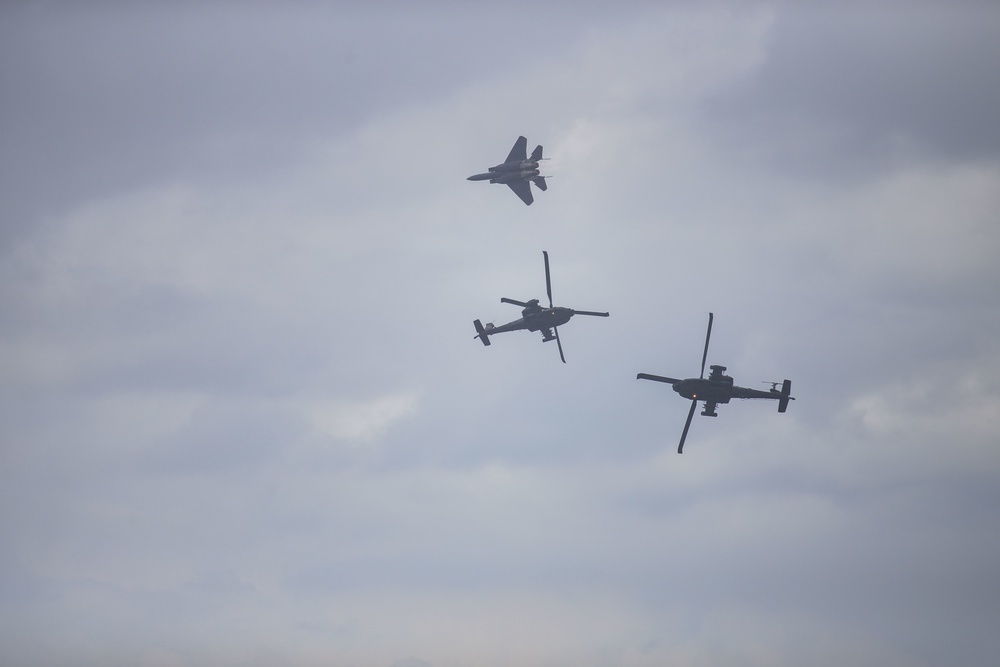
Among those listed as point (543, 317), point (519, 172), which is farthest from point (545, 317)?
point (519, 172)

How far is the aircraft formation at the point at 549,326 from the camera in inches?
4697

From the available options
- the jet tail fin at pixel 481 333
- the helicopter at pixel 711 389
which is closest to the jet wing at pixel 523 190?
the jet tail fin at pixel 481 333

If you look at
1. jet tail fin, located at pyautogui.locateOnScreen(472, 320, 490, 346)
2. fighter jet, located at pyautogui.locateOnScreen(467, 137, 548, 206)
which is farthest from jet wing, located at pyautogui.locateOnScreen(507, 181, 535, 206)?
jet tail fin, located at pyautogui.locateOnScreen(472, 320, 490, 346)

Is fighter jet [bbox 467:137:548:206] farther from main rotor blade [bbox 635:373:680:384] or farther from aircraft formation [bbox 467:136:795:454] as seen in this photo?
main rotor blade [bbox 635:373:680:384]

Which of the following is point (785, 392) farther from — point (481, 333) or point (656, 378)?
point (481, 333)

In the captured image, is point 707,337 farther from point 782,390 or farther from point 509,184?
point 509,184

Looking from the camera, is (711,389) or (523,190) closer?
(711,389)

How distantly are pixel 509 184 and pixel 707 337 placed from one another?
195ft

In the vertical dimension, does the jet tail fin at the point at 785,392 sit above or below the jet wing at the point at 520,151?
below

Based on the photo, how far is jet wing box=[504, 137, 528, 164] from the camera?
536ft

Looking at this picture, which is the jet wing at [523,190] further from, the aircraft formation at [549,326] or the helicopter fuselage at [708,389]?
the helicopter fuselage at [708,389]

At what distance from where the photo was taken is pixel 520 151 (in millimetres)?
163625

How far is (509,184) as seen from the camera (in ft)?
540

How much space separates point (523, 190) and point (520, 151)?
20.5 ft
